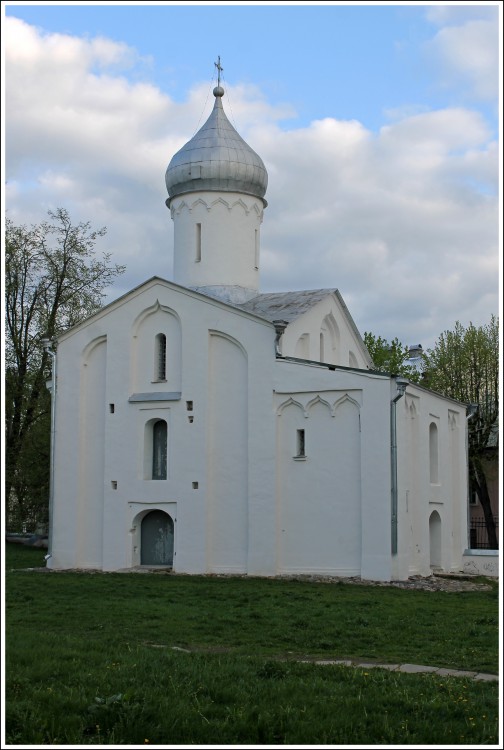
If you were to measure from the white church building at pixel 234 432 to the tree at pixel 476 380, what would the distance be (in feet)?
29.1

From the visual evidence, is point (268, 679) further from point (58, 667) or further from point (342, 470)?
point (342, 470)

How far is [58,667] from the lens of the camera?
26.4 feet

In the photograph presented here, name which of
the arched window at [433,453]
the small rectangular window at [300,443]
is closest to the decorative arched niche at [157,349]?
the small rectangular window at [300,443]

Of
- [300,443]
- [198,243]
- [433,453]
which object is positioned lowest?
[433,453]

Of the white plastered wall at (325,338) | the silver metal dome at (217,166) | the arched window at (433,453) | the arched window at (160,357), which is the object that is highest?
the silver metal dome at (217,166)

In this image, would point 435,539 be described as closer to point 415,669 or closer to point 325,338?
point 325,338

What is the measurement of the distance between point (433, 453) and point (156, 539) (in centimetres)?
810

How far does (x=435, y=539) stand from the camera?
25.1 meters

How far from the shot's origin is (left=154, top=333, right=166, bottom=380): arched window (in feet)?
81.1

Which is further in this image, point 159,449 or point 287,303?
point 287,303

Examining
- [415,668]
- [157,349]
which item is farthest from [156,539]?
[415,668]

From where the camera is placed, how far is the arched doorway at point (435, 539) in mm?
24938

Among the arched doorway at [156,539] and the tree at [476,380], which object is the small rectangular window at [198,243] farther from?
the tree at [476,380]

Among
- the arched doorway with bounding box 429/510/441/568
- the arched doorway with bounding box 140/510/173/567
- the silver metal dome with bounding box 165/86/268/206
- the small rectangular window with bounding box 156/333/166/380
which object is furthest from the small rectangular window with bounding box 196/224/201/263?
the arched doorway with bounding box 429/510/441/568
